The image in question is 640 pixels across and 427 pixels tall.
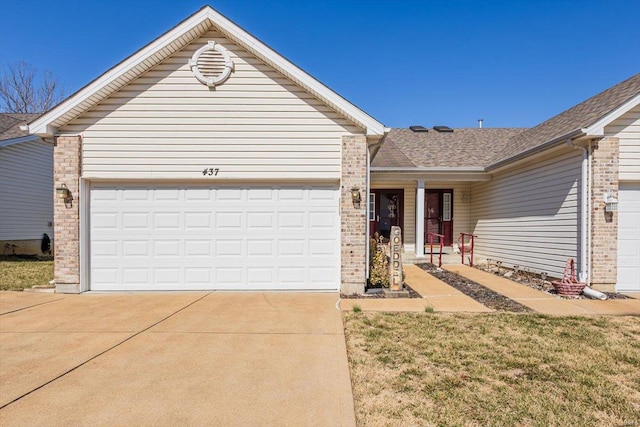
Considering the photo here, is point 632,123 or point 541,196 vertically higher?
point 632,123

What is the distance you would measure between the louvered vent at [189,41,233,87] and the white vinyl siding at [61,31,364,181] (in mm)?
131

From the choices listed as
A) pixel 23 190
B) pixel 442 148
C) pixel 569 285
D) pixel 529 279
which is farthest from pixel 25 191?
pixel 569 285

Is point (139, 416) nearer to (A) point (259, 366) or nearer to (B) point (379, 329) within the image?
(A) point (259, 366)

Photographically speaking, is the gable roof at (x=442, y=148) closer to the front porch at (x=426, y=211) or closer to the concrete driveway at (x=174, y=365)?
the front porch at (x=426, y=211)

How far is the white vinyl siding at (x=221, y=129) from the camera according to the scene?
25.5 feet

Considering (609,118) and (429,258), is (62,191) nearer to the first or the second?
(429,258)

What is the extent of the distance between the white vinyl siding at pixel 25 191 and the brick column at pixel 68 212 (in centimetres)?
915

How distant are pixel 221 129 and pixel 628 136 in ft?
29.1

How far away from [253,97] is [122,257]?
4.57 m

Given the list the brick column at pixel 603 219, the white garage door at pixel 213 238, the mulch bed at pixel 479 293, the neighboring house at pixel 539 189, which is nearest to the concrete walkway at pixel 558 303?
the mulch bed at pixel 479 293

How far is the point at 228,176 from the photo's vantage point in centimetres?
780

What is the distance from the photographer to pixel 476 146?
46.9ft

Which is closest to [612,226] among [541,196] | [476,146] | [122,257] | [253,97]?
[541,196]

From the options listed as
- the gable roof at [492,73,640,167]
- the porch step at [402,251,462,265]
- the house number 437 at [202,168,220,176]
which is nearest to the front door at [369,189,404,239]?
the porch step at [402,251,462,265]
